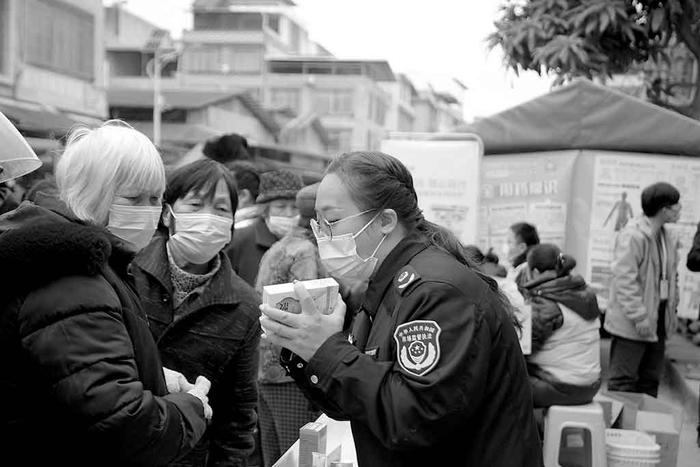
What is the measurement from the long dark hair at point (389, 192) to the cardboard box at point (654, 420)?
10.5 feet

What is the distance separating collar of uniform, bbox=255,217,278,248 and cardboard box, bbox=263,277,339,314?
9.07 feet

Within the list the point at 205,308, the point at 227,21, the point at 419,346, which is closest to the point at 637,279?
the point at 205,308

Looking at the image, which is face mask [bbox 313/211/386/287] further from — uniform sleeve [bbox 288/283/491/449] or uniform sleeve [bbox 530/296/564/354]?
uniform sleeve [bbox 530/296/564/354]

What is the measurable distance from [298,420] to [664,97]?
7.17m

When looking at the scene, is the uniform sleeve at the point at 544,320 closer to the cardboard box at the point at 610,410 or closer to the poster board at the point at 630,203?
the cardboard box at the point at 610,410

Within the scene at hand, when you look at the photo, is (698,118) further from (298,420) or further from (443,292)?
(443,292)

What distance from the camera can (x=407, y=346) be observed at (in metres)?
1.77

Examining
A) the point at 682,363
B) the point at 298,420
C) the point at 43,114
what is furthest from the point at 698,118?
the point at 43,114

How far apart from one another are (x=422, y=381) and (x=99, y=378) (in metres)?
0.69

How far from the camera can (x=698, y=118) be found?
313 inches

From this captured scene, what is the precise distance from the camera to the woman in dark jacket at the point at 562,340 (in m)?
4.67

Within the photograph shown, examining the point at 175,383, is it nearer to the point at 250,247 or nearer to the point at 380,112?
the point at 250,247

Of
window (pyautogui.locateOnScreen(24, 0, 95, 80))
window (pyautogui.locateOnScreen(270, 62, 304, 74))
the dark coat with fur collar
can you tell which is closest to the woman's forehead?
the dark coat with fur collar

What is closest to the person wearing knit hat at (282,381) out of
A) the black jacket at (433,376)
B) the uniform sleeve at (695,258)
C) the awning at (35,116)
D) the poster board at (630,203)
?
the black jacket at (433,376)
